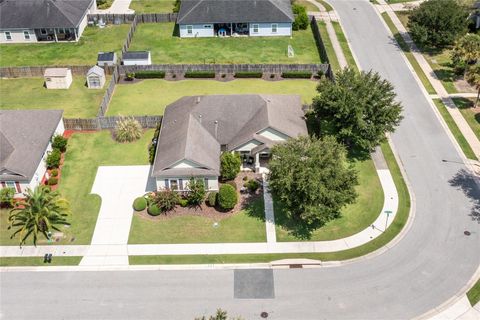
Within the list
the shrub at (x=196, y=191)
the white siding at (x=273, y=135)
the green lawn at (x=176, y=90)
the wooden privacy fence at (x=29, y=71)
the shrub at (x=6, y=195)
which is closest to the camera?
the shrub at (x=196, y=191)

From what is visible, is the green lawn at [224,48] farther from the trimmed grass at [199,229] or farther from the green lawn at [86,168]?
the trimmed grass at [199,229]

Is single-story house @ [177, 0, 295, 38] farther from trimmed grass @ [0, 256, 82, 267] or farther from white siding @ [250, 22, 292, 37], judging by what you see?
trimmed grass @ [0, 256, 82, 267]

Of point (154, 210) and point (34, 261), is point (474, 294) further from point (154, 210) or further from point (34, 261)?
point (34, 261)

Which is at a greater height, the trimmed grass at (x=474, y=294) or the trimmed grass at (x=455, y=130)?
the trimmed grass at (x=455, y=130)

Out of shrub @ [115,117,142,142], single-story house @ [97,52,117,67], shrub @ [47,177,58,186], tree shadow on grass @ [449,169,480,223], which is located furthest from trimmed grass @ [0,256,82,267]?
tree shadow on grass @ [449,169,480,223]

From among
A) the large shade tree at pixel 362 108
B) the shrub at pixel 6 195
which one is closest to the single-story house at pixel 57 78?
the shrub at pixel 6 195

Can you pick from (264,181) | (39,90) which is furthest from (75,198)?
(39,90)

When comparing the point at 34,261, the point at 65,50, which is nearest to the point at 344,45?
the point at 65,50
